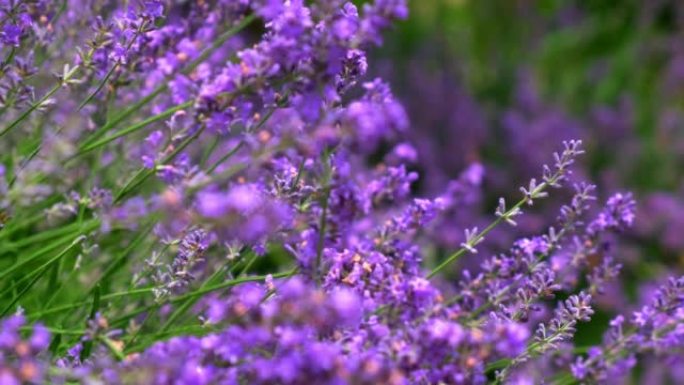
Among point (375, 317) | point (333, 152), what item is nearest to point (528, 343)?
point (375, 317)

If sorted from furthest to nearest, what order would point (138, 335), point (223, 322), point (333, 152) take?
point (138, 335) < point (333, 152) < point (223, 322)

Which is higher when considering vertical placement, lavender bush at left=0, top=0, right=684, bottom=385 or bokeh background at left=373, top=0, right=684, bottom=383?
bokeh background at left=373, top=0, right=684, bottom=383

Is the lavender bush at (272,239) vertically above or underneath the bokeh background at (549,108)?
underneath

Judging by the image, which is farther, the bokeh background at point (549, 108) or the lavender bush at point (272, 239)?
the bokeh background at point (549, 108)

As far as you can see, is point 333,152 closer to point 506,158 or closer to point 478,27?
point 506,158

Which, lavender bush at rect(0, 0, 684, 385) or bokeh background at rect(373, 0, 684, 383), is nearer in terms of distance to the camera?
lavender bush at rect(0, 0, 684, 385)
